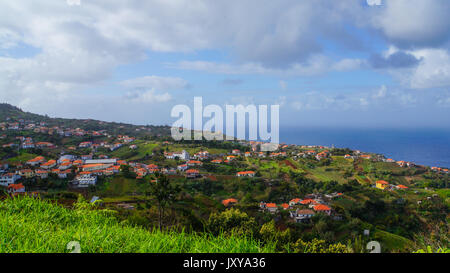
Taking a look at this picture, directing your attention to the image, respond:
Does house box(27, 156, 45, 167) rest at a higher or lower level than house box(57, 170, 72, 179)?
higher

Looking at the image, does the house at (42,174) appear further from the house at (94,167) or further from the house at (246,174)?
the house at (246,174)

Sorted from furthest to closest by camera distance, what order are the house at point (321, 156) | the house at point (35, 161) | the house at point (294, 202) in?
the house at point (321, 156)
the house at point (35, 161)
the house at point (294, 202)

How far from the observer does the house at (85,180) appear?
1906 cm

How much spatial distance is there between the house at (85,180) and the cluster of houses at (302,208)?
12.9m

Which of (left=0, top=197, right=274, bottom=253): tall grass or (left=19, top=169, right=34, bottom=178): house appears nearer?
(left=0, top=197, right=274, bottom=253): tall grass

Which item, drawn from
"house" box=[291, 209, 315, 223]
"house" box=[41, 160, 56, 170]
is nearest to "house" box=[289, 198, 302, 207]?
"house" box=[291, 209, 315, 223]

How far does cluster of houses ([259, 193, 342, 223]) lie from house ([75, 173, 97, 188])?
12.9 m

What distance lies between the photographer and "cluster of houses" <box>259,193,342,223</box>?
15141 mm

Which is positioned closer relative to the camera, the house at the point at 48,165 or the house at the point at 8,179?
the house at the point at 8,179

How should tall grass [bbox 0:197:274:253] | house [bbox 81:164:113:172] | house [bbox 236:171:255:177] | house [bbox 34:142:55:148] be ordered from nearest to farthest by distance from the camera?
tall grass [bbox 0:197:274:253] → house [bbox 81:164:113:172] → house [bbox 236:171:255:177] → house [bbox 34:142:55:148]

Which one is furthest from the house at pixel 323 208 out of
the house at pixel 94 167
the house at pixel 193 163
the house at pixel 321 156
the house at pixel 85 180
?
the house at pixel 321 156

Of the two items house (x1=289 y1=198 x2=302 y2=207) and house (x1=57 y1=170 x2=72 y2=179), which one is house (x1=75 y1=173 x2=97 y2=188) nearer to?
house (x1=57 y1=170 x2=72 y2=179)
